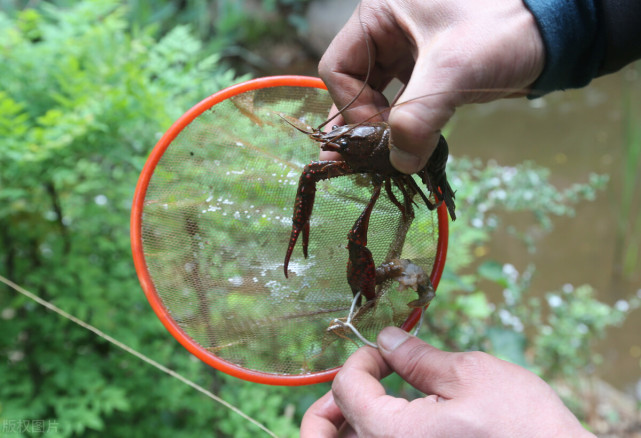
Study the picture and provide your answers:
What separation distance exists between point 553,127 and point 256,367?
406 centimetres

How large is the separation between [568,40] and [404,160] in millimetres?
468

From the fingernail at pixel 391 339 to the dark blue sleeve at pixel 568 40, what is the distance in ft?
2.08

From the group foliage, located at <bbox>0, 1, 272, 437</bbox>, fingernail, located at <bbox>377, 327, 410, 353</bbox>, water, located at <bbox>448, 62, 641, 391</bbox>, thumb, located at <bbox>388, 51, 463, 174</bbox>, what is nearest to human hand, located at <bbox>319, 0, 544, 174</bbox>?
thumb, located at <bbox>388, 51, 463, 174</bbox>

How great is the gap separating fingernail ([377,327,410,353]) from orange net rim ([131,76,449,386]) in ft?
0.56

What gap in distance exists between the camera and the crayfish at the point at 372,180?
109 cm

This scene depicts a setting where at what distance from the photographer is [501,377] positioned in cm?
93

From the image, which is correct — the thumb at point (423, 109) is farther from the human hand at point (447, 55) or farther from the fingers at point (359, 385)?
the fingers at point (359, 385)

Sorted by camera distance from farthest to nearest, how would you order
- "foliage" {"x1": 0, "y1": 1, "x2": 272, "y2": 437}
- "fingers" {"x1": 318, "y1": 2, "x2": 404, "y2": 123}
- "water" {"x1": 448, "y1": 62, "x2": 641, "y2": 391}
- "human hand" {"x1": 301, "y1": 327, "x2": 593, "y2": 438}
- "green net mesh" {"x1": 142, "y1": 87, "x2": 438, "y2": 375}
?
"water" {"x1": 448, "y1": 62, "x2": 641, "y2": 391} → "foliage" {"x1": 0, "y1": 1, "x2": 272, "y2": 437} → "green net mesh" {"x1": 142, "y1": 87, "x2": 438, "y2": 375} → "fingers" {"x1": 318, "y1": 2, "x2": 404, "y2": 123} → "human hand" {"x1": 301, "y1": 327, "x2": 593, "y2": 438}

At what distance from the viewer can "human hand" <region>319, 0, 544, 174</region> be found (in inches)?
35.4

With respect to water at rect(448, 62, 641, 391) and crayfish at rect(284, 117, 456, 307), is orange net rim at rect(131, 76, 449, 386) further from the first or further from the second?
water at rect(448, 62, 641, 391)

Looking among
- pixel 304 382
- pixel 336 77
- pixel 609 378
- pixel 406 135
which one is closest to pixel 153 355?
pixel 304 382

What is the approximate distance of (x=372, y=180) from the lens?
1.19 metres

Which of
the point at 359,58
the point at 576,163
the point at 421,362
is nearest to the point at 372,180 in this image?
the point at 359,58

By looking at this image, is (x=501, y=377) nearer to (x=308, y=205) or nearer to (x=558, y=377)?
(x=308, y=205)
